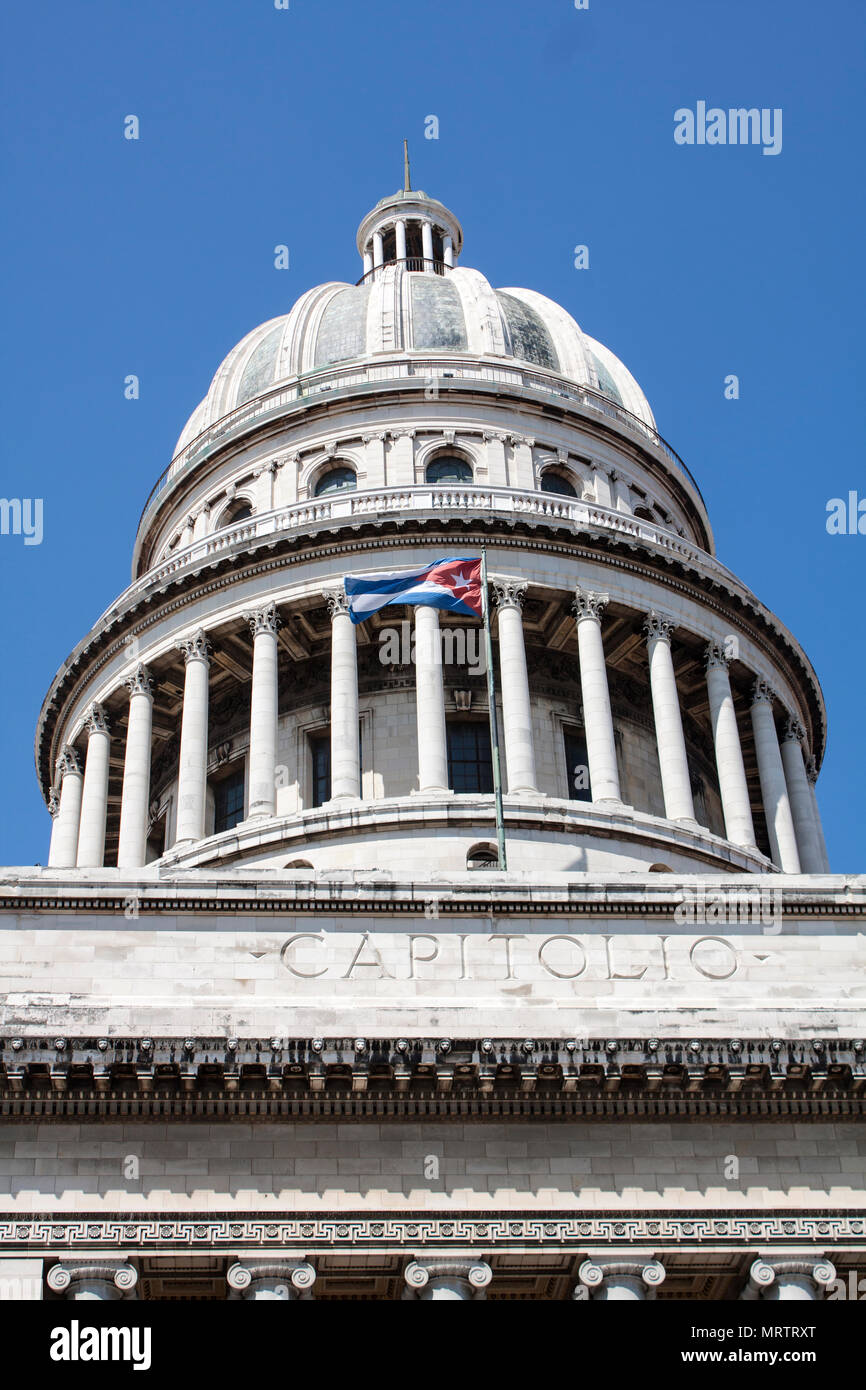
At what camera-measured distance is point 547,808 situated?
1789 inches

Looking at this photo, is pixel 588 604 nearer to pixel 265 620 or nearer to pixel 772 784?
pixel 772 784

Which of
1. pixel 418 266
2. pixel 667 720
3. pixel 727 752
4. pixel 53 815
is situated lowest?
pixel 727 752

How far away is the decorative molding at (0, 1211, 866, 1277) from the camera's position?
78.4 ft

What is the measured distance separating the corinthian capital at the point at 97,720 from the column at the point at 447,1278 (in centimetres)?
3176

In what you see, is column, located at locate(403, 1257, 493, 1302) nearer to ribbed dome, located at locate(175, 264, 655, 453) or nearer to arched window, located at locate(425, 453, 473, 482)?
arched window, located at locate(425, 453, 473, 482)

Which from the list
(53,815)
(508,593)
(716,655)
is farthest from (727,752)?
(53,815)

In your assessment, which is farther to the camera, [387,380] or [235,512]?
[235,512]

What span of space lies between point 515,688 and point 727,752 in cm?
666

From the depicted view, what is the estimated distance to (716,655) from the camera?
53.2 m

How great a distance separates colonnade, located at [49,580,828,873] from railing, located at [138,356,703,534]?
10.4 metres

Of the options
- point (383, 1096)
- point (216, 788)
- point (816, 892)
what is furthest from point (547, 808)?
point (383, 1096)

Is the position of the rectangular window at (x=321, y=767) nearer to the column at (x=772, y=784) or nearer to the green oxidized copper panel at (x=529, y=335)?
the column at (x=772, y=784)
